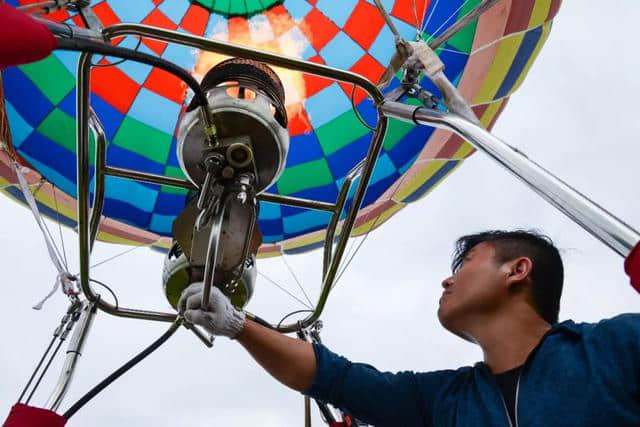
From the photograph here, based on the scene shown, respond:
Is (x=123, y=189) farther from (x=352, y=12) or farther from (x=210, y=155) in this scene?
(x=210, y=155)

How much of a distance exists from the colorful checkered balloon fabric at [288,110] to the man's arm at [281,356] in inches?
80.9

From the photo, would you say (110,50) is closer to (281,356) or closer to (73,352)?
(281,356)

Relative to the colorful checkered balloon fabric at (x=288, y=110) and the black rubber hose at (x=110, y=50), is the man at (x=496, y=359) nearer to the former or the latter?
the black rubber hose at (x=110, y=50)

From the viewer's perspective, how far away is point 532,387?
1.25m

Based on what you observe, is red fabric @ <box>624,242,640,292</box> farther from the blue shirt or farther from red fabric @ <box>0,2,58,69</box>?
red fabric @ <box>0,2,58,69</box>

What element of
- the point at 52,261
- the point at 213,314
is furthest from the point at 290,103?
the point at 213,314

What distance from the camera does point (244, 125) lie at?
175 cm

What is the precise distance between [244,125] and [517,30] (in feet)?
5.45

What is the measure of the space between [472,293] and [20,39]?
110cm

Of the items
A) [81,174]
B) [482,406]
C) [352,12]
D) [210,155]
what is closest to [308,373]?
[482,406]

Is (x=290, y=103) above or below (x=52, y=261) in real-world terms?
above

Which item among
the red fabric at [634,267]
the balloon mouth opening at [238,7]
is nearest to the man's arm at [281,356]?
the red fabric at [634,267]

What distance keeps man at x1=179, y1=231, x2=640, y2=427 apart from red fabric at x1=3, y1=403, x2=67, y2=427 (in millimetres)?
592

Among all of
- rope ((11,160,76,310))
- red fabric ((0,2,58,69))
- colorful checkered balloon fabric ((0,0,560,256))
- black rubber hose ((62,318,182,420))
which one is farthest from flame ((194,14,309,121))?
red fabric ((0,2,58,69))
